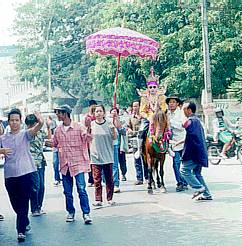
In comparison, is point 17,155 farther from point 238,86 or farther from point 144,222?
point 238,86

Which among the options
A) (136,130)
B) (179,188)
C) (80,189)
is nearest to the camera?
(80,189)

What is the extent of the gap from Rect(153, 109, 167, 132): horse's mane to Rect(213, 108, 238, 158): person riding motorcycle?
21.3 ft

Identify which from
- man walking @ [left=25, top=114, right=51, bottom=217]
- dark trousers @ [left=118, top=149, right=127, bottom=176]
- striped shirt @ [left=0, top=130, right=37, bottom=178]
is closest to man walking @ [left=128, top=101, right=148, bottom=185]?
dark trousers @ [left=118, top=149, right=127, bottom=176]

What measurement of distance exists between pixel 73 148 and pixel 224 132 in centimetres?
972

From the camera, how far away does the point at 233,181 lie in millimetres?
12117

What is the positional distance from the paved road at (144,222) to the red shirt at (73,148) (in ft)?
2.68

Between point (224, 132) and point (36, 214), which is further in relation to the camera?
point (224, 132)

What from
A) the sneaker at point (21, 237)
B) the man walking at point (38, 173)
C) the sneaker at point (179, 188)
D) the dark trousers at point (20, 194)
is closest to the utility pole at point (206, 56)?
the sneaker at point (179, 188)

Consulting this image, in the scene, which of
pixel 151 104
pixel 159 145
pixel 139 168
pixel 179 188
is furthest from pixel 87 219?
pixel 139 168

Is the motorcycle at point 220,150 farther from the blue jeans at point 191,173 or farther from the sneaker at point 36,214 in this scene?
the sneaker at point 36,214

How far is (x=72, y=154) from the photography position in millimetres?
8070

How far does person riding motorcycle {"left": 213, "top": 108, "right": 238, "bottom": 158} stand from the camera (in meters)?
16.5

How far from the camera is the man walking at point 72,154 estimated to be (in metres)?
8.00

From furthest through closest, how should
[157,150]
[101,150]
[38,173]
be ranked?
[157,150], [101,150], [38,173]
